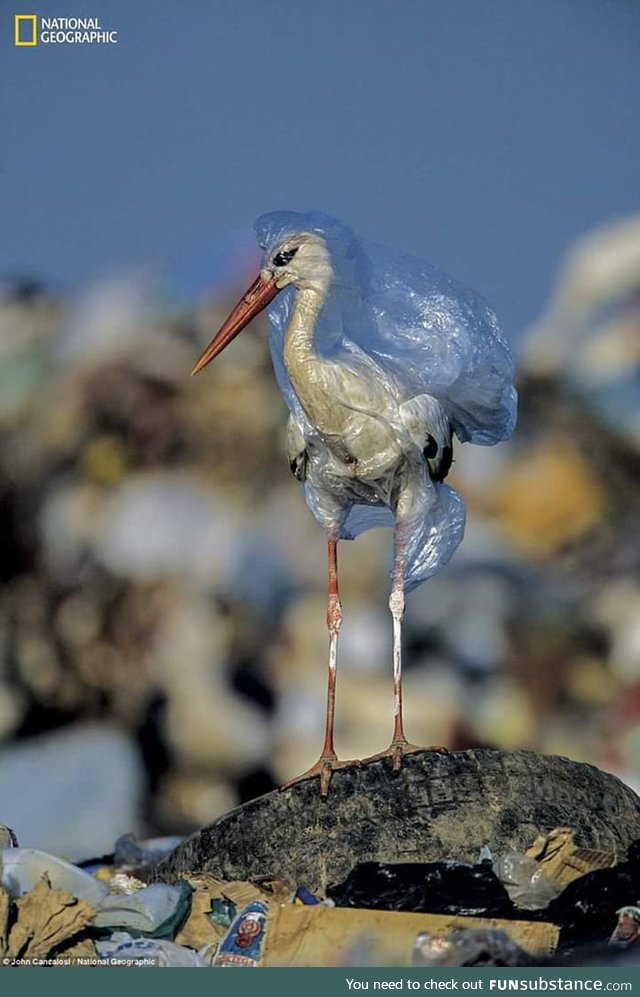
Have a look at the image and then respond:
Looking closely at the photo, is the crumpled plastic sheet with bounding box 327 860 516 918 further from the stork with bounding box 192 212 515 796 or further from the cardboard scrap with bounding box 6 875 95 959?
the cardboard scrap with bounding box 6 875 95 959

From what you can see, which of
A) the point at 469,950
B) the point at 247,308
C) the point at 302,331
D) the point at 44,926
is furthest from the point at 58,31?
the point at 469,950

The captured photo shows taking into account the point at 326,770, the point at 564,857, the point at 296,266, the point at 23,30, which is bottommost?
the point at 564,857

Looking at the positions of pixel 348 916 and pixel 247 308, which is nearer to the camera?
pixel 348 916

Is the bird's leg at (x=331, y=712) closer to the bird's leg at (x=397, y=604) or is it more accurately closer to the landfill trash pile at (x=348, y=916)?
the bird's leg at (x=397, y=604)

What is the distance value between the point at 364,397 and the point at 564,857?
1.40m

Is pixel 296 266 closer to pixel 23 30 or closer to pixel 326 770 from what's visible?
pixel 326 770

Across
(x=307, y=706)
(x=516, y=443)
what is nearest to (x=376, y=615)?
(x=307, y=706)

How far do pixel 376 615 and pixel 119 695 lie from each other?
3.93ft

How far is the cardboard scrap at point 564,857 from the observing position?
3971 millimetres

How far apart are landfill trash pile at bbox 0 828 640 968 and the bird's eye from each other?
1.76 meters

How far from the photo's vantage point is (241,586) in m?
6.82

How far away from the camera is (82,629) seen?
22.4ft

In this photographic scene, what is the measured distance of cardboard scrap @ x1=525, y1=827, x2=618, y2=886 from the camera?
3.97 metres

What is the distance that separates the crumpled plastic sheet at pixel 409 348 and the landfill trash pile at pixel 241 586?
1.96m
